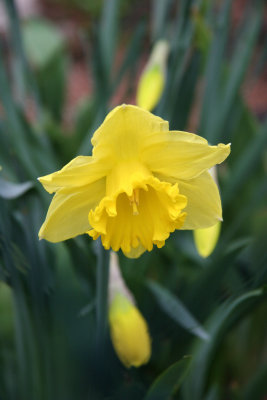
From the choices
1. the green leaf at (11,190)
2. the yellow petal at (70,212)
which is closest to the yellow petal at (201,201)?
the yellow petal at (70,212)

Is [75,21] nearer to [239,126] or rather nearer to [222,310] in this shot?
[239,126]

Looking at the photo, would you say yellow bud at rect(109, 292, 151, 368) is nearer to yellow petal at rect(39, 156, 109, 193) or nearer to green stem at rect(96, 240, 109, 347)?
green stem at rect(96, 240, 109, 347)

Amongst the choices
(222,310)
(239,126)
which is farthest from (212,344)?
(239,126)

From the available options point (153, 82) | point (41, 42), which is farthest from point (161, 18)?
point (41, 42)

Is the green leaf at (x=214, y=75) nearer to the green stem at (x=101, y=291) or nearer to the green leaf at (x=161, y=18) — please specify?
the green leaf at (x=161, y=18)

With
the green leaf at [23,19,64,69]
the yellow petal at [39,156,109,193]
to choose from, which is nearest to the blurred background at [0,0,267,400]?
the yellow petal at [39,156,109,193]

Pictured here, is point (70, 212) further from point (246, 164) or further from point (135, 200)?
point (246, 164)
